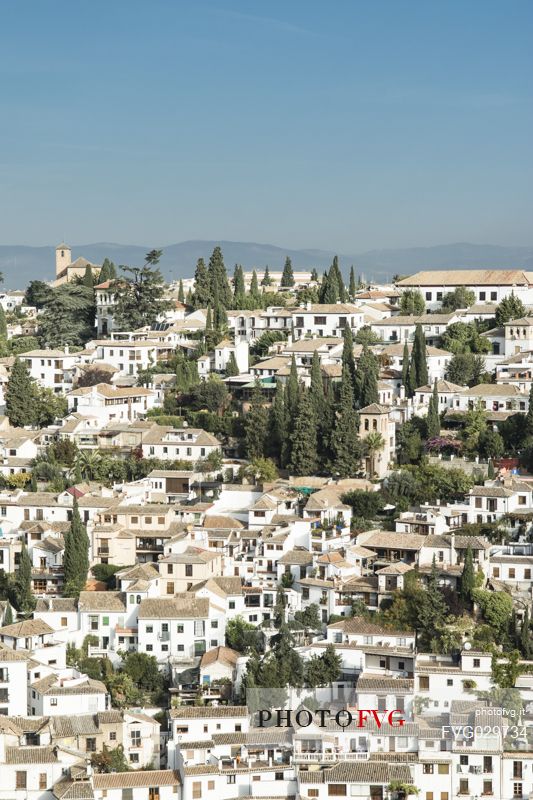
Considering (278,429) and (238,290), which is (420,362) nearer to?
(278,429)

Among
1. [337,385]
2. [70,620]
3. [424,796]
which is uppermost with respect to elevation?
[337,385]

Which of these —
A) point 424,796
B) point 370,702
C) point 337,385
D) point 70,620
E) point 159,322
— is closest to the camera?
point 424,796

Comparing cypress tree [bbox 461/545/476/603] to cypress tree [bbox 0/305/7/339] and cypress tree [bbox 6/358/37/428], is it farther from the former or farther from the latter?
cypress tree [bbox 0/305/7/339]

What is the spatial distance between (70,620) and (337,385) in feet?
38.5

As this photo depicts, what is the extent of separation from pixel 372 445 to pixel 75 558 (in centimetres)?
830

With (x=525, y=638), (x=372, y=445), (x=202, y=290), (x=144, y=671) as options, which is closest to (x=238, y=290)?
(x=202, y=290)

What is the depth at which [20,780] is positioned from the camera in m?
24.2

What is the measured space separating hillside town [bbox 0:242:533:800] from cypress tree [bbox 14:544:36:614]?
0.15 feet

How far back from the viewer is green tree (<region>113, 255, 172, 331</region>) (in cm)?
4794

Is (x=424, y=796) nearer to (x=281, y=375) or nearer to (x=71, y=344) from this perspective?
(x=281, y=375)

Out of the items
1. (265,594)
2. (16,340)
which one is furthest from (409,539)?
(16,340)

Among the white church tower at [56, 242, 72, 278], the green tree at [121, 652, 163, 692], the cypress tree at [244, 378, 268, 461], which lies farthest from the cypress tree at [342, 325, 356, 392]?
the white church tower at [56, 242, 72, 278]

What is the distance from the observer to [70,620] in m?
28.9

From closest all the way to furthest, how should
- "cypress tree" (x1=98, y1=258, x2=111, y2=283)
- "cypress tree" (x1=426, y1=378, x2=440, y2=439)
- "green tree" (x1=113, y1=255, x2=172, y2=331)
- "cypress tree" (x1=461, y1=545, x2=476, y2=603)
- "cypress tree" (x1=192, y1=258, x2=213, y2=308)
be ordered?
"cypress tree" (x1=461, y1=545, x2=476, y2=603)
"cypress tree" (x1=426, y1=378, x2=440, y2=439)
"green tree" (x1=113, y1=255, x2=172, y2=331)
"cypress tree" (x1=192, y1=258, x2=213, y2=308)
"cypress tree" (x1=98, y1=258, x2=111, y2=283)
